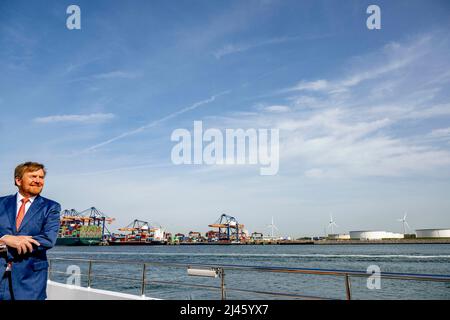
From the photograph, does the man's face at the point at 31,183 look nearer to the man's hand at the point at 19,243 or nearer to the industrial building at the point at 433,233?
the man's hand at the point at 19,243

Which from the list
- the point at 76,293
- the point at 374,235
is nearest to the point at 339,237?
the point at 374,235

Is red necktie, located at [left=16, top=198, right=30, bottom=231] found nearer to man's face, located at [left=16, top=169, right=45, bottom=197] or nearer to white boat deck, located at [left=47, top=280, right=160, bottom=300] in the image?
man's face, located at [left=16, top=169, right=45, bottom=197]

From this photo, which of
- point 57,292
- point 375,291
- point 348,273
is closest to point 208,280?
point 375,291

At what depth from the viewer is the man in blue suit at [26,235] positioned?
2311mm

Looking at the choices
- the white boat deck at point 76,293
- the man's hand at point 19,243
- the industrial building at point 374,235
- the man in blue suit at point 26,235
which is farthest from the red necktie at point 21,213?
the industrial building at point 374,235

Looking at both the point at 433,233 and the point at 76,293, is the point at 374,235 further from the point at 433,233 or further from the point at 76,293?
the point at 76,293

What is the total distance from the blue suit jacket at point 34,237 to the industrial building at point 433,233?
489 feet

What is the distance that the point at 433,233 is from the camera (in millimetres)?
124438

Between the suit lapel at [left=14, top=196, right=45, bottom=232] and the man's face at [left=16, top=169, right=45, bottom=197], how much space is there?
7 centimetres

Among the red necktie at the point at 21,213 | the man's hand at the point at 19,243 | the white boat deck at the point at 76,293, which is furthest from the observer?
the white boat deck at the point at 76,293

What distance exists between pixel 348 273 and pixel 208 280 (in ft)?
86.1

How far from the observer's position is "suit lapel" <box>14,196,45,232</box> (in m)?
2.48
